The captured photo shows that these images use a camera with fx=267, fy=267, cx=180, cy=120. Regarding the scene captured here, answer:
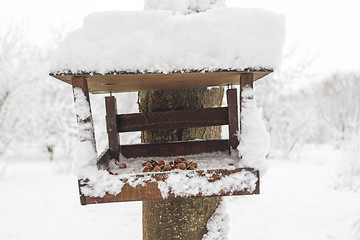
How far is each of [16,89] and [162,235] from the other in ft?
30.2

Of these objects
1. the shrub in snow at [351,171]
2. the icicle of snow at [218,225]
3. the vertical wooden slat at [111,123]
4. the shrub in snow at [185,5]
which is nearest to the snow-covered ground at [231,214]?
the shrub in snow at [351,171]

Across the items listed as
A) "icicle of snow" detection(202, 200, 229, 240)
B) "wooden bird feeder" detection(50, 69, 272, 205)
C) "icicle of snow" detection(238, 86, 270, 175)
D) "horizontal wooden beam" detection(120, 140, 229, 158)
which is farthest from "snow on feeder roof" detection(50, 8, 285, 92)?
"icicle of snow" detection(202, 200, 229, 240)

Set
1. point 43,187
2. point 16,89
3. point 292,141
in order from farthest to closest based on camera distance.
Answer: point 292,141
point 16,89
point 43,187

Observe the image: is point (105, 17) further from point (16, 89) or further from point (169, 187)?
point (16, 89)

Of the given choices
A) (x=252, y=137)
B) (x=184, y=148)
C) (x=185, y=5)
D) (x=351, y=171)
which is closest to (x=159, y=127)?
(x=184, y=148)

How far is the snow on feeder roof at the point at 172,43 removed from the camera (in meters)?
1.00

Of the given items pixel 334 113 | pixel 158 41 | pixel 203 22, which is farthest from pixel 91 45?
pixel 334 113

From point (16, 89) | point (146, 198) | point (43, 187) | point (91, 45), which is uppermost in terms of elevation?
point (91, 45)

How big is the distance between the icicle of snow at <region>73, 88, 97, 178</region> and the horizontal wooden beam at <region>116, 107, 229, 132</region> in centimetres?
34

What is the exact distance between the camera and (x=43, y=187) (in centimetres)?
598

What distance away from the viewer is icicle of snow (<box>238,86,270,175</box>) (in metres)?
1.10

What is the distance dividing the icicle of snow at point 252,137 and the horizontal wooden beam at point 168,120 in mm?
239

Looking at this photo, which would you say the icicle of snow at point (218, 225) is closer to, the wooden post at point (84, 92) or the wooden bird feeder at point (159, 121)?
the wooden bird feeder at point (159, 121)

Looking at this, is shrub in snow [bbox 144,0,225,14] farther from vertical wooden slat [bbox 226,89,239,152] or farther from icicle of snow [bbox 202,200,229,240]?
icicle of snow [bbox 202,200,229,240]
